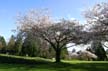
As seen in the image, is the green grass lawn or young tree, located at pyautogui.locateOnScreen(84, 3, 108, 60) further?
young tree, located at pyautogui.locateOnScreen(84, 3, 108, 60)

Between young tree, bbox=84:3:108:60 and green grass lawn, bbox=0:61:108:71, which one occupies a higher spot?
→ young tree, bbox=84:3:108:60

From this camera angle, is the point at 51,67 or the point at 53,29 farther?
the point at 53,29

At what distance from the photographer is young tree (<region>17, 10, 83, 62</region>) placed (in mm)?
38906

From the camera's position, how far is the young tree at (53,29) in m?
38.9

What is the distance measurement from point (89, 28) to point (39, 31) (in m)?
7.59

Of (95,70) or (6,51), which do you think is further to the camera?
(6,51)

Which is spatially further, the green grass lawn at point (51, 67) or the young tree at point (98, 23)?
the young tree at point (98, 23)

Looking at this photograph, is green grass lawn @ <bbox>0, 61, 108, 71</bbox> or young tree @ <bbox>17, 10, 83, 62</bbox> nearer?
green grass lawn @ <bbox>0, 61, 108, 71</bbox>

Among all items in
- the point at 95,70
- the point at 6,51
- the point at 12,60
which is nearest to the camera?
the point at 95,70

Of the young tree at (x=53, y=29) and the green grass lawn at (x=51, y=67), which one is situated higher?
the young tree at (x=53, y=29)

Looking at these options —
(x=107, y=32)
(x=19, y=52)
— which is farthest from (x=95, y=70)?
(x=19, y=52)

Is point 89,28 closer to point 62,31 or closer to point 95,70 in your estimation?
point 62,31

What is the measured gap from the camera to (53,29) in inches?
1537

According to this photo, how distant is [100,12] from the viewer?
3494 cm
